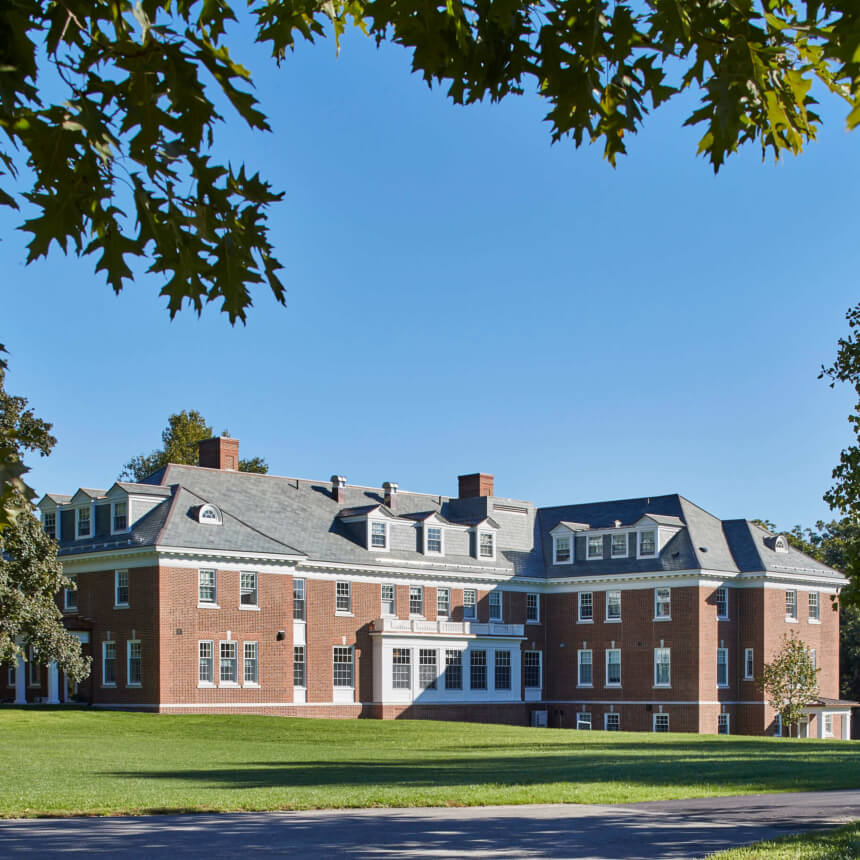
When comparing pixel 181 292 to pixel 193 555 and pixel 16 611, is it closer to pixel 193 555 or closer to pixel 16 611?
pixel 16 611

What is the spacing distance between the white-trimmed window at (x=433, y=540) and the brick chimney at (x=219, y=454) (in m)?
9.15

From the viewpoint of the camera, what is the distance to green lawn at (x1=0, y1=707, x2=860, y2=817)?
16078 millimetres

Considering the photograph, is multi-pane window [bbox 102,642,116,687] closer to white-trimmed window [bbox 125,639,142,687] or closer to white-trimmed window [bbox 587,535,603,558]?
white-trimmed window [bbox 125,639,142,687]

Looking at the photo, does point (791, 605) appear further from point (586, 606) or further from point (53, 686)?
point (53, 686)

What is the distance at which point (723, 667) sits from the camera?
182 feet

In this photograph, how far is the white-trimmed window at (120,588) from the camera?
152 feet

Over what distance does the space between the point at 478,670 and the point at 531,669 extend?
15.1ft

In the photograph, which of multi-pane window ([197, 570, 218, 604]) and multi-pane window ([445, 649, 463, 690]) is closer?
multi-pane window ([197, 570, 218, 604])

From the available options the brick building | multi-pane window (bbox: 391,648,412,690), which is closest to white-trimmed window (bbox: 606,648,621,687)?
the brick building

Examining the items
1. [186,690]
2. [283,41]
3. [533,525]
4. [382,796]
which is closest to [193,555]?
[186,690]

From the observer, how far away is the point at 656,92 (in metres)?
6.51

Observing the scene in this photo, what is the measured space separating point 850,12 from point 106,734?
3446 centimetres

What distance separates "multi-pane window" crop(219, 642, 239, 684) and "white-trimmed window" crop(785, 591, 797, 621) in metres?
25.8

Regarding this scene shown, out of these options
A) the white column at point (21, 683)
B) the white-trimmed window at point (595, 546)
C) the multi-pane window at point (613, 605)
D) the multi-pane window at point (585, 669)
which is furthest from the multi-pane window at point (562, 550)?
the white column at point (21, 683)
